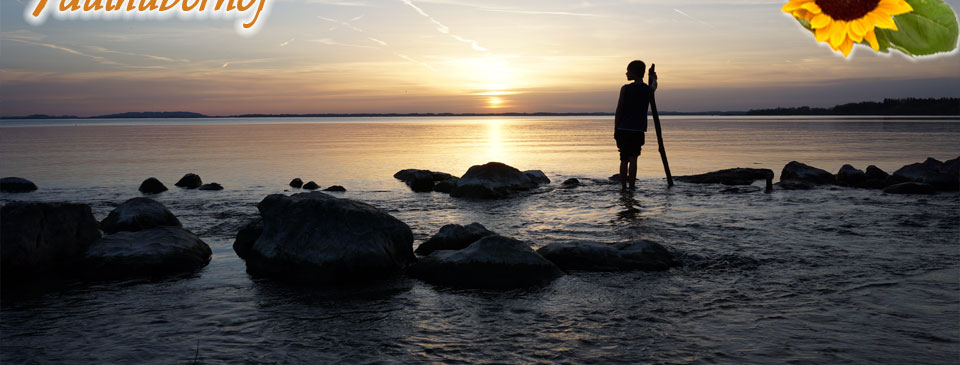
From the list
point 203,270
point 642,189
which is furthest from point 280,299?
point 642,189

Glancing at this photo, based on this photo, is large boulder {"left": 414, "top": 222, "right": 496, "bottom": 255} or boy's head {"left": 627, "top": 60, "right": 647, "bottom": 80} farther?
boy's head {"left": 627, "top": 60, "right": 647, "bottom": 80}

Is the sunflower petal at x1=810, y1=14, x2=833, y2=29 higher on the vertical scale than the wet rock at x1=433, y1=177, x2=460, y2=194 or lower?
higher

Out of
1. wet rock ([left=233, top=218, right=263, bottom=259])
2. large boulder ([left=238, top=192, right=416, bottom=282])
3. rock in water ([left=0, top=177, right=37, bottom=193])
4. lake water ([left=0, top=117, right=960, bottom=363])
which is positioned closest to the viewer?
lake water ([left=0, top=117, right=960, bottom=363])

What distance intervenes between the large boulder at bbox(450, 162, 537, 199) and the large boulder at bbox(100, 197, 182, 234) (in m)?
6.34

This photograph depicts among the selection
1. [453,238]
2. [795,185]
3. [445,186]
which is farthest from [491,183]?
[795,185]

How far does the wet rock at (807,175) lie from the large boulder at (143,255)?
45.8 ft

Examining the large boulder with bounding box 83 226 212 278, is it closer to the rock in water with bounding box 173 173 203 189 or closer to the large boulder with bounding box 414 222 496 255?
the large boulder with bounding box 414 222 496 255

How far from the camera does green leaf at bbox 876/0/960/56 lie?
0.70 m

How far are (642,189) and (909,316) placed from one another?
981cm

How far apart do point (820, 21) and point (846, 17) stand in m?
0.03

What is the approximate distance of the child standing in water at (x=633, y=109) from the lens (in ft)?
43.0

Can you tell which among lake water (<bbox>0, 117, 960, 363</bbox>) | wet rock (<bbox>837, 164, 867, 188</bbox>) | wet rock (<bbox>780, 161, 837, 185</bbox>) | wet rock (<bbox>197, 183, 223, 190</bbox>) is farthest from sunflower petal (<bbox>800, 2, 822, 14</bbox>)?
wet rock (<bbox>780, 161, 837, 185</bbox>)

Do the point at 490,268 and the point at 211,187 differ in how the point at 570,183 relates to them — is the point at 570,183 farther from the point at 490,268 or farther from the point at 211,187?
the point at 490,268

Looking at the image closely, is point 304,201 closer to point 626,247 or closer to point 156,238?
point 156,238
